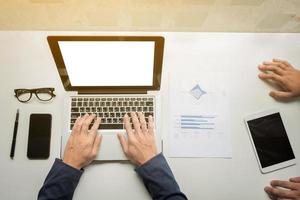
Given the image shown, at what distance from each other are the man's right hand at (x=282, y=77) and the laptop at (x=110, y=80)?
371 mm

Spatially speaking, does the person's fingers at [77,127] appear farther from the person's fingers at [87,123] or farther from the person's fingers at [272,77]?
the person's fingers at [272,77]

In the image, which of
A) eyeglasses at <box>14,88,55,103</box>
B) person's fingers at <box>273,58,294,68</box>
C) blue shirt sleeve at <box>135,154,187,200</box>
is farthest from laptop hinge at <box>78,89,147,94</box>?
person's fingers at <box>273,58,294,68</box>

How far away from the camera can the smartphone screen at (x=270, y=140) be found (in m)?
0.90

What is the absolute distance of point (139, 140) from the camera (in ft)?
2.86

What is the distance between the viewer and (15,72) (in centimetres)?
97

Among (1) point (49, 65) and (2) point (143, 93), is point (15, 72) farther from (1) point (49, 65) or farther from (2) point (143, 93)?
(2) point (143, 93)

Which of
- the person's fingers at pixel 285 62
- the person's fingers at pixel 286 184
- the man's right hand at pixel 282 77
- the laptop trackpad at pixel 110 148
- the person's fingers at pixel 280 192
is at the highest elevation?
the person's fingers at pixel 285 62

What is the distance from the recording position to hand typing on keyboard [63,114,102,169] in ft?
2.77

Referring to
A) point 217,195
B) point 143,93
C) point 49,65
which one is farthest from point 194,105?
point 49,65

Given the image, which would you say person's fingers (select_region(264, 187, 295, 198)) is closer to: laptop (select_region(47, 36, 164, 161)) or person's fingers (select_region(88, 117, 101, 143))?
laptop (select_region(47, 36, 164, 161))

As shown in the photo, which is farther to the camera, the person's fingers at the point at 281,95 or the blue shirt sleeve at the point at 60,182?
the person's fingers at the point at 281,95

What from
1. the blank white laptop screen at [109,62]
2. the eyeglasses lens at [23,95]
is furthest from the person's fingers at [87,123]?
the eyeglasses lens at [23,95]

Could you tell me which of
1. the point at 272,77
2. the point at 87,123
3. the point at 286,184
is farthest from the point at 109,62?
the point at 286,184

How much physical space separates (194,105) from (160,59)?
0.18 meters
